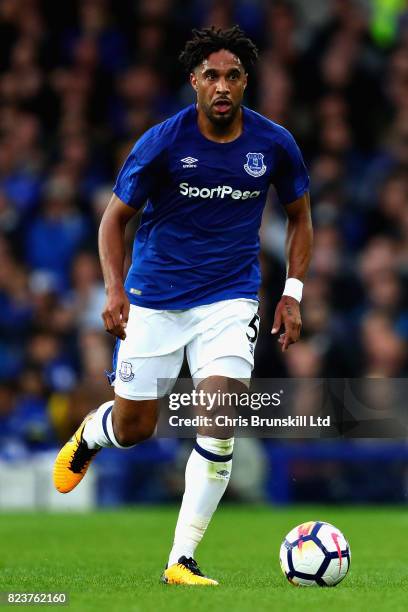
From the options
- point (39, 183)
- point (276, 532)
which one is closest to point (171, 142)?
point (276, 532)

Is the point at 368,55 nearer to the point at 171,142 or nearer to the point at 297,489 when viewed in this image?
the point at 297,489

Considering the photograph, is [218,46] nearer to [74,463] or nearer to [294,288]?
[294,288]

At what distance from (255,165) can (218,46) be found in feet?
1.94

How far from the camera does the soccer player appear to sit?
666 cm

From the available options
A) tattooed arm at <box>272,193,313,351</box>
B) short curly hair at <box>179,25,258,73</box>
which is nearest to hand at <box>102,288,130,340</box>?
tattooed arm at <box>272,193,313,351</box>

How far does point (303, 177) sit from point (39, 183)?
8257mm

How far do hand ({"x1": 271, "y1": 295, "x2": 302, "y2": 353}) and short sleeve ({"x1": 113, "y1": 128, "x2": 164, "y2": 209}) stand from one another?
0.86 metres

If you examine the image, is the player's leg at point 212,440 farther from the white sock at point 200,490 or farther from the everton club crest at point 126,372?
the everton club crest at point 126,372

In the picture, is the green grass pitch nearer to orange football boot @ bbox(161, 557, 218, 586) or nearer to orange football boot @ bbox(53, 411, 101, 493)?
orange football boot @ bbox(161, 557, 218, 586)

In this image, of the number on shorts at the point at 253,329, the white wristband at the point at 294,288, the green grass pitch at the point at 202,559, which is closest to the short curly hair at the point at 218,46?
the white wristband at the point at 294,288

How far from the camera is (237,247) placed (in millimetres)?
6906

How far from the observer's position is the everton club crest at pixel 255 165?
6.82 m

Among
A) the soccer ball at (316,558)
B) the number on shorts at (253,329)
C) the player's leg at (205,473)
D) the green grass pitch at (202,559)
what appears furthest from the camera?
the number on shorts at (253,329)

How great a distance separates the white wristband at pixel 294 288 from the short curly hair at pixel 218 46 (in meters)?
1.08
